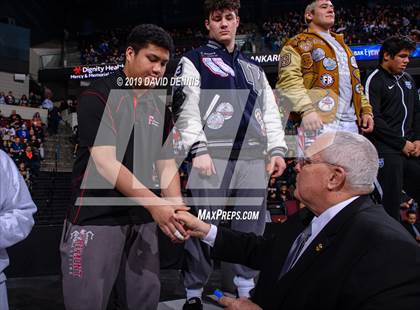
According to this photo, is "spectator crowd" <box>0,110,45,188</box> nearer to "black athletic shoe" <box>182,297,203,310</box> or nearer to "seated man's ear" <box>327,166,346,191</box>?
"black athletic shoe" <box>182,297,203,310</box>

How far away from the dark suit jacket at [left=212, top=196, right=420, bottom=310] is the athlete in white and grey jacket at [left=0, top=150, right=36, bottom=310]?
1.22m

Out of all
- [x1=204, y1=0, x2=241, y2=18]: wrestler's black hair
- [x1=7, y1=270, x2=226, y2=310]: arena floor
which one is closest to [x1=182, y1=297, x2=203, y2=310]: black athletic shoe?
[x1=7, y1=270, x2=226, y2=310]: arena floor

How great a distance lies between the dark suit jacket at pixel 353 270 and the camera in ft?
4.34

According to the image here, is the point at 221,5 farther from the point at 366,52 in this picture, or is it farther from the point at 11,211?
the point at 366,52

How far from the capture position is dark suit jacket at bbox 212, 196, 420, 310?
4.34 ft

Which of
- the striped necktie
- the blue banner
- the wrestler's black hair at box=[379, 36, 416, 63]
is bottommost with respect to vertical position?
the blue banner

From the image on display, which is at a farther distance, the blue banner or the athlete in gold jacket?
the blue banner

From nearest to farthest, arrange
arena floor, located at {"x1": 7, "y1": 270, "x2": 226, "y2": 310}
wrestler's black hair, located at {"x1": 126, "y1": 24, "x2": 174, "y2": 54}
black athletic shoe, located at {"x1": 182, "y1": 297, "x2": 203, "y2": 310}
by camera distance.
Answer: wrestler's black hair, located at {"x1": 126, "y1": 24, "x2": 174, "y2": 54}
black athletic shoe, located at {"x1": 182, "y1": 297, "x2": 203, "y2": 310}
arena floor, located at {"x1": 7, "y1": 270, "x2": 226, "y2": 310}

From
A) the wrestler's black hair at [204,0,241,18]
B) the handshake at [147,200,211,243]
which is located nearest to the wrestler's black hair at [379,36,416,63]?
the wrestler's black hair at [204,0,241,18]

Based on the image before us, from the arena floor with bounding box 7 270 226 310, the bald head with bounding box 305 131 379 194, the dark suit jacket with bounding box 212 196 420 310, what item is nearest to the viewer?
the dark suit jacket with bounding box 212 196 420 310

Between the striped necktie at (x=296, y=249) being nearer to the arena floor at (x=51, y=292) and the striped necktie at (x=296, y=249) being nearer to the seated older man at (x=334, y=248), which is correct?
the seated older man at (x=334, y=248)

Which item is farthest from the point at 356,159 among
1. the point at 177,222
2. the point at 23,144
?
the point at 23,144

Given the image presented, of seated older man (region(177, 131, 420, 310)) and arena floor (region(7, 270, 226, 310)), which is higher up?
seated older man (region(177, 131, 420, 310))

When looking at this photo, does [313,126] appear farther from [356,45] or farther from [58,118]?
[58,118]
